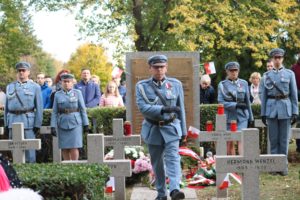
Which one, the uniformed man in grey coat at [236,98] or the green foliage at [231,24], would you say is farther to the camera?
the green foliage at [231,24]

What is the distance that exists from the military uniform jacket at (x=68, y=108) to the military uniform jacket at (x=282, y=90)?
9.74ft

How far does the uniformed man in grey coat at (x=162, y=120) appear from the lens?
732 centimetres

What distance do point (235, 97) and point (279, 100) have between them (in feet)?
3.46

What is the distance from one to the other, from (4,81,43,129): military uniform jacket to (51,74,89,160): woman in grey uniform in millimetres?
393

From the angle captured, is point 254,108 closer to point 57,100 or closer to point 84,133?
point 84,133

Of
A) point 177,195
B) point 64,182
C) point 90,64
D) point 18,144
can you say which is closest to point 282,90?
point 177,195

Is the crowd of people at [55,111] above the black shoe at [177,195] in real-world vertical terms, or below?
above

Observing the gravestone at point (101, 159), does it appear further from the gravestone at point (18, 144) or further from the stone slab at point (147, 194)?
the gravestone at point (18, 144)

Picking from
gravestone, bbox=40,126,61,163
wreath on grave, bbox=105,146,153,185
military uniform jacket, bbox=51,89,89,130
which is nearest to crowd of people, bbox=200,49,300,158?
wreath on grave, bbox=105,146,153,185

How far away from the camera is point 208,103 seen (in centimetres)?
1316

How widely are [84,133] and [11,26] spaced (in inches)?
796

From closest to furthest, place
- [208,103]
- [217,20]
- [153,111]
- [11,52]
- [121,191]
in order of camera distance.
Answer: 1. [153,111]
2. [121,191]
3. [208,103]
4. [217,20]
5. [11,52]

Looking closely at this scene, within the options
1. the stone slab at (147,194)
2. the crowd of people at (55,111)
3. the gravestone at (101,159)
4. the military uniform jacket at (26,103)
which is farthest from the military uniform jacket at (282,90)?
the military uniform jacket at (26,103)

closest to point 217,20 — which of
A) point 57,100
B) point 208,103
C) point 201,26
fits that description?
point 201,26
